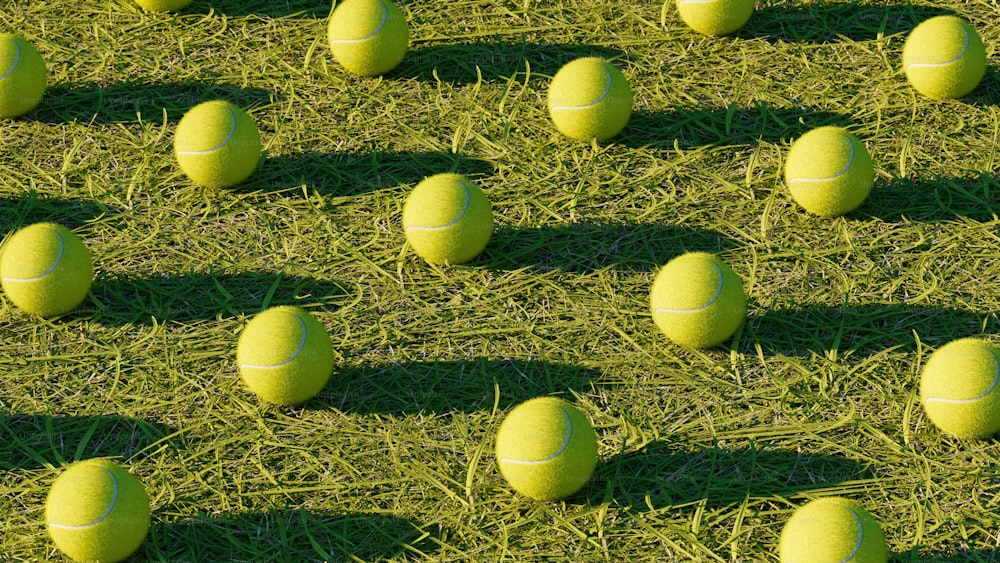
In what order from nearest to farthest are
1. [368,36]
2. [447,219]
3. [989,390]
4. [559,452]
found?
1. [559,452]
2. [989,390]
3. [447,219]
4. [368,36]

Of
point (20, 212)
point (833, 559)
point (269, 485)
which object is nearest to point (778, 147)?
point (833, 559)

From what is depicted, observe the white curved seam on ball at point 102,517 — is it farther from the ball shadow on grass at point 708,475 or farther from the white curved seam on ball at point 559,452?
the ball shadow on grass at point 708,475

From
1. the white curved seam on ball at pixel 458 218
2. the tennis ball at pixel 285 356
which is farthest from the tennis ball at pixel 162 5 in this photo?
the tennis ball at pixel 285 356

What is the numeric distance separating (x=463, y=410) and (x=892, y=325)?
187 cm

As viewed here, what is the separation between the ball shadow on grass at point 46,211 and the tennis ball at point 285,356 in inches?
54.5

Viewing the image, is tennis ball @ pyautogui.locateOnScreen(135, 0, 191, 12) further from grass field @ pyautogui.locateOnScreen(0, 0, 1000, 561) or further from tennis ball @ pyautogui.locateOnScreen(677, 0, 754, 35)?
tennis ball @ pyautogui.locateOnScreen(677, 0, 754, 35)

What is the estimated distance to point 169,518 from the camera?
4867mm

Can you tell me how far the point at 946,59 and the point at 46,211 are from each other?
4.48 m

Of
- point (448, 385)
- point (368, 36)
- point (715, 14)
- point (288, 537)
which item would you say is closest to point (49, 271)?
point (288, 537)

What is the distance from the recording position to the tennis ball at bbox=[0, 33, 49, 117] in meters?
6.52

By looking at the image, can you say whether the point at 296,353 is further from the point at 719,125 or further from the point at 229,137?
the point at 719,125

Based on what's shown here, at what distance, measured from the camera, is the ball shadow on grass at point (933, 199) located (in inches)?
235

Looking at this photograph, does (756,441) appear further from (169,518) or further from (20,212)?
(20,212)

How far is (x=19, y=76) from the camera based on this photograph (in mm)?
6539
